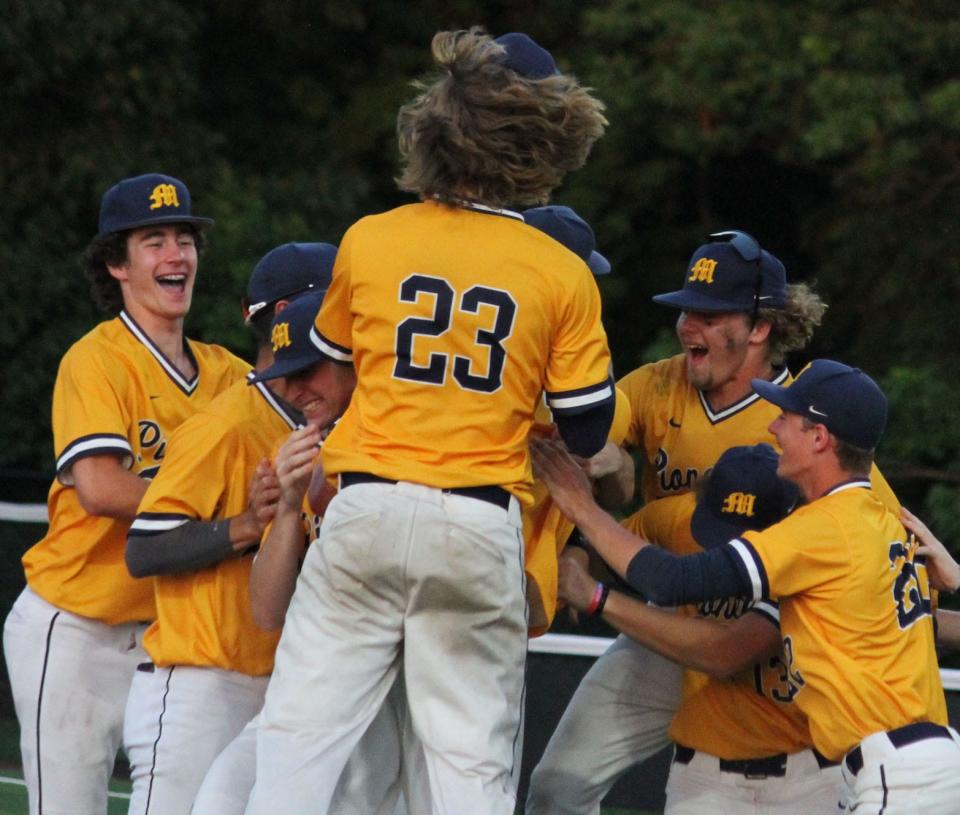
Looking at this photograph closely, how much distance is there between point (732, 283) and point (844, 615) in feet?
4.21

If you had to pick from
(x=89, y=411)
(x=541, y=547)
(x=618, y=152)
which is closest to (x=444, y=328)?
(x=541, y=547)

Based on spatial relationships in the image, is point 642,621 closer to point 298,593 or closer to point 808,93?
point 298,593

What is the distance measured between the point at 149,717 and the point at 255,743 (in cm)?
40

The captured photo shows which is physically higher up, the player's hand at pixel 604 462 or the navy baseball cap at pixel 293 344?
the navy baseball cap at pixel 293 344

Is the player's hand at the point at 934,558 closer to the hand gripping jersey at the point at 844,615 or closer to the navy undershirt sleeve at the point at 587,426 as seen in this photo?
A: the hand gripping jersey at the point at 844,615

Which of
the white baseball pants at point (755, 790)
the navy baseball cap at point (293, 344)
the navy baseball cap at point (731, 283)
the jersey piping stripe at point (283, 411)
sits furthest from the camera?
the navy baseball cap at point (731, 283)

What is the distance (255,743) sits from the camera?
4.39 m

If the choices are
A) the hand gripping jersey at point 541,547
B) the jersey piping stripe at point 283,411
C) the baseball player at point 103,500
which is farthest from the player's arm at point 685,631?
the baseball player at point 103,500

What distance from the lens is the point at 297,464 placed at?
4.23 metres

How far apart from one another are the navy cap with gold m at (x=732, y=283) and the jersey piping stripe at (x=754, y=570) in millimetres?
1102

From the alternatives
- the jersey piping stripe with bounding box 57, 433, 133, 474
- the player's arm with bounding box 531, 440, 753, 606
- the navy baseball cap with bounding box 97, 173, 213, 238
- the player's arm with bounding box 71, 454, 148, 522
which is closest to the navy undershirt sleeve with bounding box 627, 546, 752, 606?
the player's arm with bounding box 531, 440, 753, 606

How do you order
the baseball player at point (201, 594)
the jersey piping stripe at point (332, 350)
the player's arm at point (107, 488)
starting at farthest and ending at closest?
1. the player's arm at point (107, 488)
2. the baseball player at point (201, 594)
3. the jersey piping stripe at point (332, 350)

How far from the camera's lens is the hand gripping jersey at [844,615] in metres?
4.36

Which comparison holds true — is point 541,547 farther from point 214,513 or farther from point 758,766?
point 758,766
